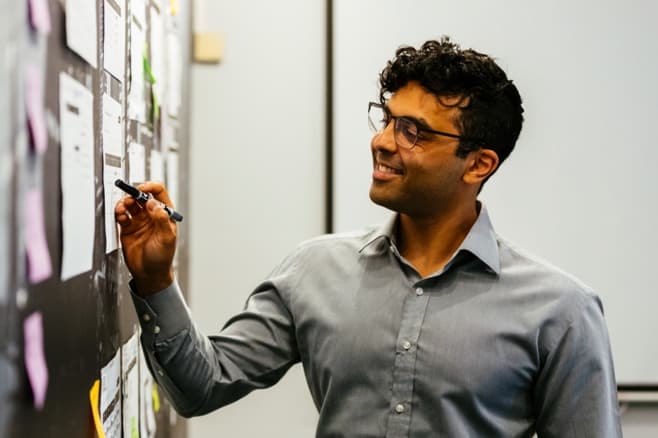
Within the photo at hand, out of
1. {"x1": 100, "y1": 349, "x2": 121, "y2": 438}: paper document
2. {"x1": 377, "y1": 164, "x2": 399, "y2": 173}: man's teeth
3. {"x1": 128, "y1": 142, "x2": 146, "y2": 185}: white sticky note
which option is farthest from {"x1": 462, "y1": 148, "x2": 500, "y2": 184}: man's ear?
{"x1": 100, "y1": 349, "x2": 121, "y2": 438}: paper document

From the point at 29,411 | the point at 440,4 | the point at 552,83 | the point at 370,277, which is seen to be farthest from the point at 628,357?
the point at 29,411

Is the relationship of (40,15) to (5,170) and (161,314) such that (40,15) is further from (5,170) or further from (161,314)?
(161,314)

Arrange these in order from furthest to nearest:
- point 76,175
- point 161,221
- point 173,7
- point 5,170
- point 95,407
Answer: point 173,7
point 161,221
point 95,407
point 76,175
point 5,170

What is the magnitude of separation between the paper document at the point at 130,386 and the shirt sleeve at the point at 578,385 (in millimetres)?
636

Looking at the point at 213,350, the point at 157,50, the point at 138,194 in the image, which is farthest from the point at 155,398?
the point at 138,194

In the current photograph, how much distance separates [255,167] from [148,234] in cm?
142

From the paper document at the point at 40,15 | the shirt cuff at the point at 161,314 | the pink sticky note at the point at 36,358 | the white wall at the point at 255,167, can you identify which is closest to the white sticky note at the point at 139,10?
the shirt cuff at the point at 161,314

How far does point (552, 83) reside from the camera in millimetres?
2369

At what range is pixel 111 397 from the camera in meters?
1.01

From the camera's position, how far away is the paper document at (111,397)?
0.95 meters

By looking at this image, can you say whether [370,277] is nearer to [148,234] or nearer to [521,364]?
[521,364]

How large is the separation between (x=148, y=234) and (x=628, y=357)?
5.94 feet

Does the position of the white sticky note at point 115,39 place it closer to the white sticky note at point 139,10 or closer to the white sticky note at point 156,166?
the white sticky note at point 139,10

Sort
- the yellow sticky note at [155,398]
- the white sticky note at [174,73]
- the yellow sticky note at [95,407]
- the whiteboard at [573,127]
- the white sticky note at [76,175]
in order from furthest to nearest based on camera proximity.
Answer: the whiteboard at [573,127] → the white sticky note at [174,73] → the yellow sticky note at [155,398] → the yellow sticky note at [95,407] → the white sticky note at [76,175]
